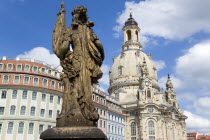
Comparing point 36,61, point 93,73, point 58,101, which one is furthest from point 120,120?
point 93,73

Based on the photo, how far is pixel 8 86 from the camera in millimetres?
44281

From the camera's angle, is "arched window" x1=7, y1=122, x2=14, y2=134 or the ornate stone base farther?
"arched window" x1=7, y1=122, x2=14, y2=134

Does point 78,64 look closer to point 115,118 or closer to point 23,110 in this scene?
point 23,110

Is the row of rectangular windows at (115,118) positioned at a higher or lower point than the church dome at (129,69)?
lower

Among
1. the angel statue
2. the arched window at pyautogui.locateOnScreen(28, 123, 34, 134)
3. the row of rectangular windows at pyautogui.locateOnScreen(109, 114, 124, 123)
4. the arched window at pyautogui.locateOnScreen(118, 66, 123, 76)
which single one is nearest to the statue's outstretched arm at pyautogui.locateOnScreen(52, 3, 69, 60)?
the angel statue

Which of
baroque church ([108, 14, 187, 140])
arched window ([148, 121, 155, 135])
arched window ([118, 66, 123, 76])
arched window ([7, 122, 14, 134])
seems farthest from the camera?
arched window ([118, 66, 123, 76])

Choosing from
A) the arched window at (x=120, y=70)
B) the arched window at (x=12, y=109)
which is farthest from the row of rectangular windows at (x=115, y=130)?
the arched window at (x=12, y=109)

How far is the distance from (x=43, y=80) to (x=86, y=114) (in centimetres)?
4209

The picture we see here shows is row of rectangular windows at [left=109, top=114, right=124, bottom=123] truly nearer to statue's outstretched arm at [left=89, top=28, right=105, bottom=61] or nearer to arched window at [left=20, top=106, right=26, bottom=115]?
arched window at [left=20, top=106, right=26, bottom=115]

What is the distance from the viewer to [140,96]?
3300 inches

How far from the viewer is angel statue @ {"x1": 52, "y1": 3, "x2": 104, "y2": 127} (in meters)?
6.57

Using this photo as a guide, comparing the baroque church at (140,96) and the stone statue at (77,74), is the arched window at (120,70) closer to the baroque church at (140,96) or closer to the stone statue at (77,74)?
the baroque church at (140,96)

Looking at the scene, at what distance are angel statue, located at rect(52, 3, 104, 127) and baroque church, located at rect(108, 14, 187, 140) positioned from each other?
73781 mm

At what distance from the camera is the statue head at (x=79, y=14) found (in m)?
7.48
